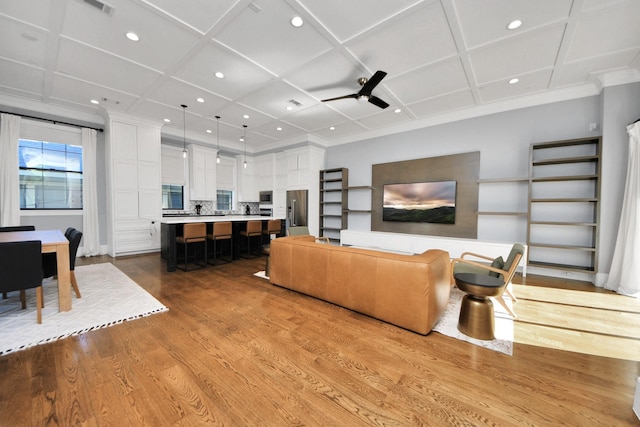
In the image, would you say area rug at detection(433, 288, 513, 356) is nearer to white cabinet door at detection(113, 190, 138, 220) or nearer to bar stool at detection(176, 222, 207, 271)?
bar stool at detection(176, 222, 207, 271)

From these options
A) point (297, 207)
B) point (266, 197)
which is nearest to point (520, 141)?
point (297, 207)

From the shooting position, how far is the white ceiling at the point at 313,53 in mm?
2578

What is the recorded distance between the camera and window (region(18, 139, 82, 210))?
16.5 feet

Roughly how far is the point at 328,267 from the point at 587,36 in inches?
169

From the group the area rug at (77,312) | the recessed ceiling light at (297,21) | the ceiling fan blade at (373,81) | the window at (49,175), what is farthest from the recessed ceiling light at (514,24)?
the window at (49,175)

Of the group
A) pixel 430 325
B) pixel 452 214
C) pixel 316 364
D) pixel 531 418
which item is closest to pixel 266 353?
pixel 316 364

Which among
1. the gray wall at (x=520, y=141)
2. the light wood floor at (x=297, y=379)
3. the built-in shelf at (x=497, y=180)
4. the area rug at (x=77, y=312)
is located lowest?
the light wood floor at (x=297, y=379)

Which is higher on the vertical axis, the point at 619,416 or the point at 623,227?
the point at 623,227

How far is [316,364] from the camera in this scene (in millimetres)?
1891

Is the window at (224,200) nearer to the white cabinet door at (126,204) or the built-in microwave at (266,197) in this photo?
the built-in microwave at (266,197)

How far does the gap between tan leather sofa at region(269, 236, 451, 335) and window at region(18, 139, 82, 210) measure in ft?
19.3

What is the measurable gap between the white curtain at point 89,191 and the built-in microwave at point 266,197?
432cm

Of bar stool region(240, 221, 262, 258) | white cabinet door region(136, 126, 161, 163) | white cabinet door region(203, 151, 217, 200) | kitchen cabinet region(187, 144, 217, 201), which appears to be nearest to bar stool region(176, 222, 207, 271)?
bar stool region(240, 221, 262, 258)

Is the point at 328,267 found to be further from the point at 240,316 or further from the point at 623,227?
the point at 623,227
